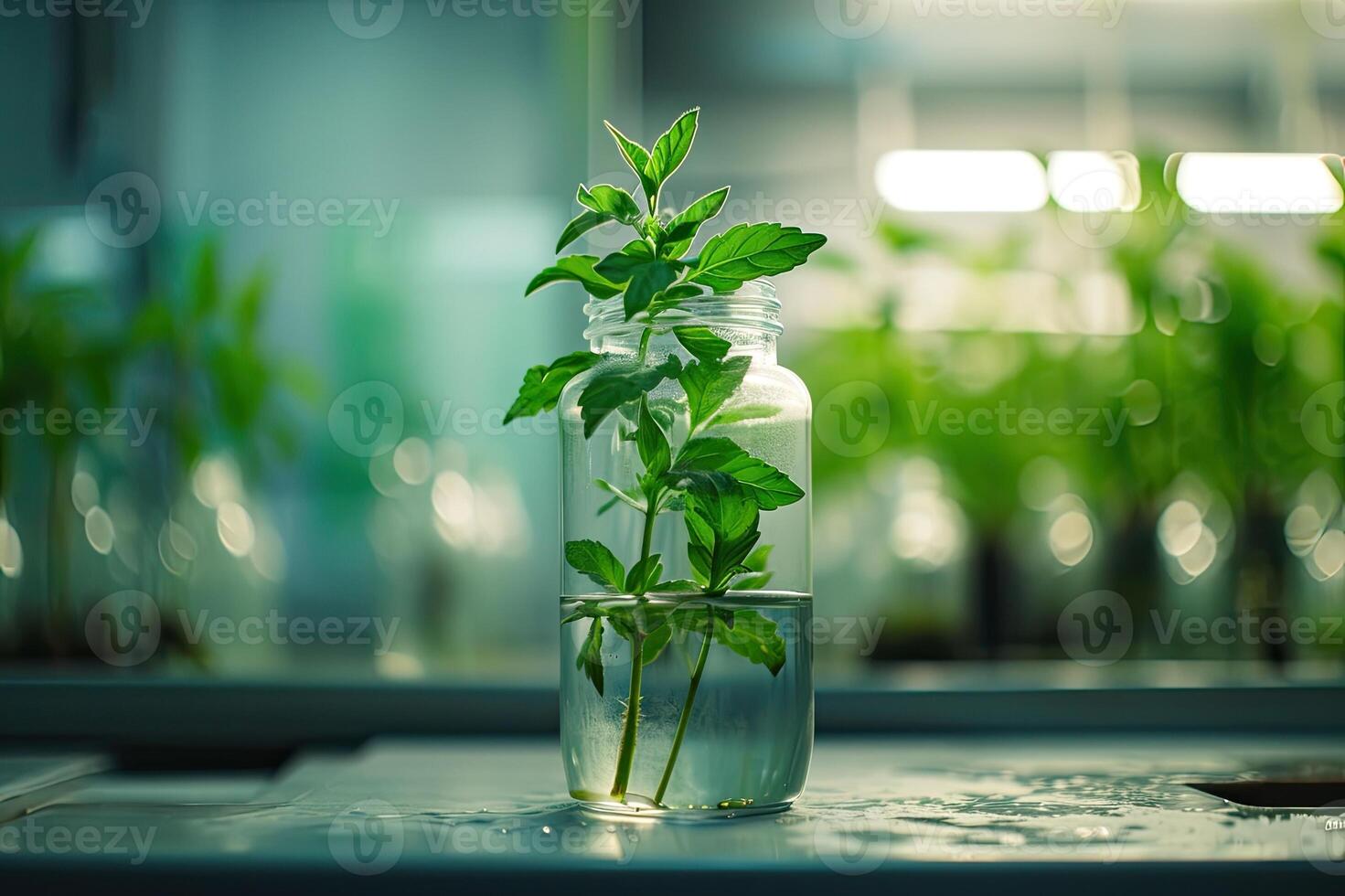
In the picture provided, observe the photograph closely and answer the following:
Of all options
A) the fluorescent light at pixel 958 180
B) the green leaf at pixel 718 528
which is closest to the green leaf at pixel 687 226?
the green leaf at pixel 718 528

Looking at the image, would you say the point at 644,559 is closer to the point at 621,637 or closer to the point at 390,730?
the point at 621,637

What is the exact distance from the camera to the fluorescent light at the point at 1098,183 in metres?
1.36

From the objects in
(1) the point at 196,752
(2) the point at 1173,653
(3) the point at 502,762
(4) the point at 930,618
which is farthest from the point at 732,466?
(2) the point at 1173,653

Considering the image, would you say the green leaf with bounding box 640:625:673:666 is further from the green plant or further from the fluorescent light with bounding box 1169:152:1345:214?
the fluorescent light with bounding box 1169:152:1345:214

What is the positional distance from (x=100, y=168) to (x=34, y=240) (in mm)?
120

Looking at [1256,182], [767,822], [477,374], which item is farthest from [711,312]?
[1256,182]

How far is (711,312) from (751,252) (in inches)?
1.9

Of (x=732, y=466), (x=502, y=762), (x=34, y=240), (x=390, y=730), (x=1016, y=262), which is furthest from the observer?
(x=1016, y=262)

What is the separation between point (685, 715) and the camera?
0.53 meters

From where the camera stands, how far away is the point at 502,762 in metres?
0.81

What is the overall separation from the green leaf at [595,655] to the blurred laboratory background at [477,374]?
2.20 feet

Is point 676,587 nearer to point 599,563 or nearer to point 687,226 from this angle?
point 599,563

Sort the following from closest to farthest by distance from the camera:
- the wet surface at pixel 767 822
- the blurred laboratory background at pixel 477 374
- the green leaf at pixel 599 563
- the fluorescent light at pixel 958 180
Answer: the wet surface at pixel 767 822 → the green leaf at pixel 599 563 → the blurred laboratory background at pixel 477 374 → the fluorescent light at pixel 958 180

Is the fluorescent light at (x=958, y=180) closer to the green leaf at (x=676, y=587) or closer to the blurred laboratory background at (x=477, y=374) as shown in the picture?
the blurred laboratory background at (x=477, y=374)
